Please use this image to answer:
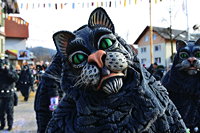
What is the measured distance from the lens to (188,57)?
3.09 m

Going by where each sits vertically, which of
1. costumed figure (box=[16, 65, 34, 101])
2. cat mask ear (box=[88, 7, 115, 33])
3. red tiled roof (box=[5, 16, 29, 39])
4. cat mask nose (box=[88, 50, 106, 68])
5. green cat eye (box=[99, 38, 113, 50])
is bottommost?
costumed figure (box=[16, 65, 34, 101])

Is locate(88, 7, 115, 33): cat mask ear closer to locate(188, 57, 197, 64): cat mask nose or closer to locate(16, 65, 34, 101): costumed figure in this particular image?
locate(188, 57, 197, 64): cat mask nose

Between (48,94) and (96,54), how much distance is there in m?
1.48

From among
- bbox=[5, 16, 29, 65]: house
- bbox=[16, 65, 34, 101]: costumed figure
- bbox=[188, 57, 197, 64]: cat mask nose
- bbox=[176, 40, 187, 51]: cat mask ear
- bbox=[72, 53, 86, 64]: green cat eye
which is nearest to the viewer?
bbox=[72, 53, 86, 64]: green cat eye

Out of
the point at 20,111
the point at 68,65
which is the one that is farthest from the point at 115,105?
the point at 20,111

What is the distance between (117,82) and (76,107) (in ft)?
1.19

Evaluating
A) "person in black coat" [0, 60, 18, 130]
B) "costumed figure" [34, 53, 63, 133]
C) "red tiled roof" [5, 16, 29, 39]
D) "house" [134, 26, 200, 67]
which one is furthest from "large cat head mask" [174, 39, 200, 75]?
"red tiled roof" [5, 16, 29, 39]

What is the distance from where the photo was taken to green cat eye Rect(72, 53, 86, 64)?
1.50m

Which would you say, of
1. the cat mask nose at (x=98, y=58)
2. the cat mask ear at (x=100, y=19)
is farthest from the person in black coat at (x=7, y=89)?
the cat mask nose at (x=98, y=58)

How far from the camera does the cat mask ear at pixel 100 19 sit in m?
1.55

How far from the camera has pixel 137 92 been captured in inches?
56.6

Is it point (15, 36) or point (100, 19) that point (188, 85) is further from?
point (15, 36)

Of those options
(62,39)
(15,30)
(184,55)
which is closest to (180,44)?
(184,55)

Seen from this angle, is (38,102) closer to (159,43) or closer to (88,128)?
(88,128)
